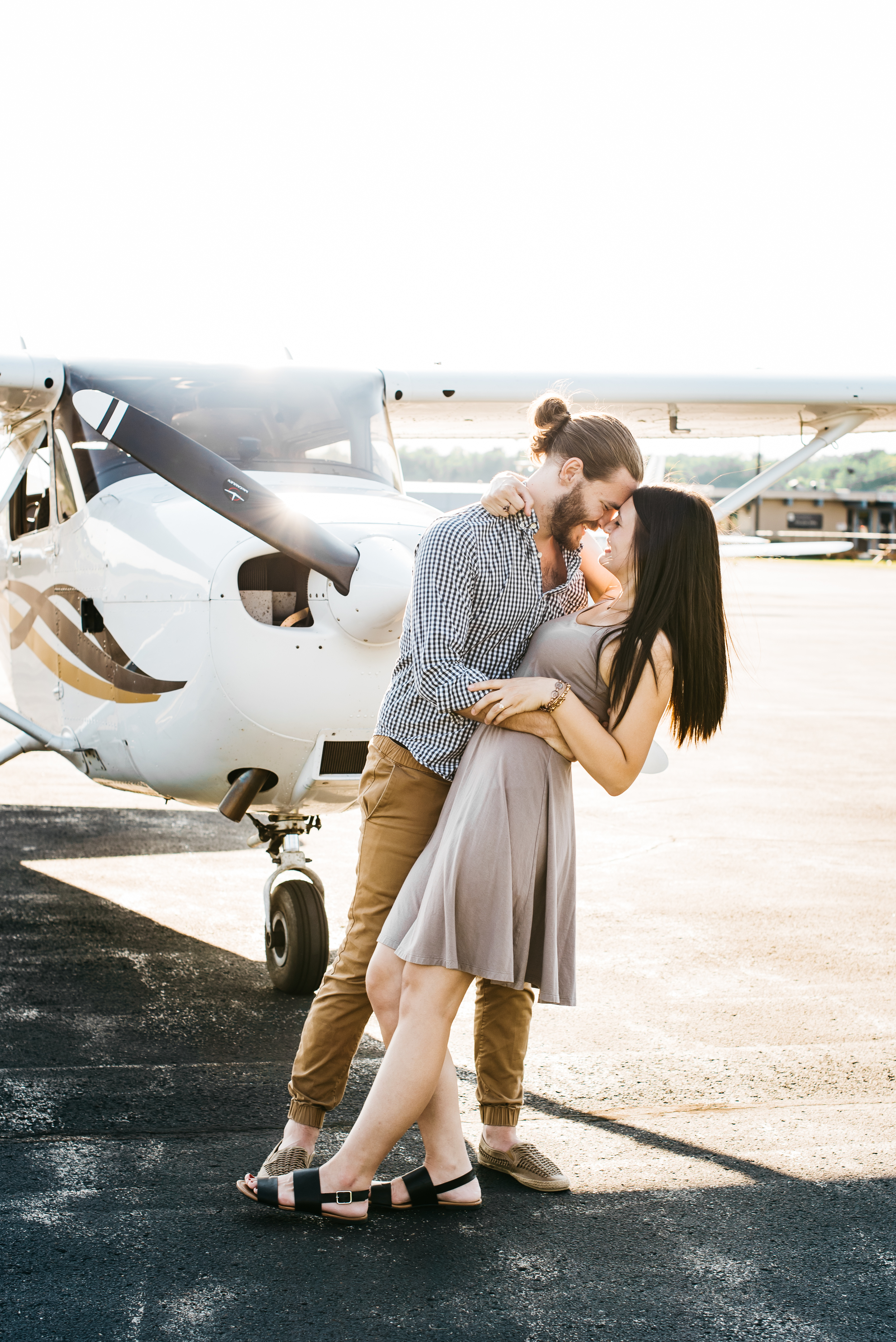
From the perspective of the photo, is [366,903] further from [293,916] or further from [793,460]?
[793,460]

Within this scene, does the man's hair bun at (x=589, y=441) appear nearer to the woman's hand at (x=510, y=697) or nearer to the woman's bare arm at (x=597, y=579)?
the woman's bare arm at (x=597, y=579)

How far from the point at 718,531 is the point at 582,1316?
1.77 metres

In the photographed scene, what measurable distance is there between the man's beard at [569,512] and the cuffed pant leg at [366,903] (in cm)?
64

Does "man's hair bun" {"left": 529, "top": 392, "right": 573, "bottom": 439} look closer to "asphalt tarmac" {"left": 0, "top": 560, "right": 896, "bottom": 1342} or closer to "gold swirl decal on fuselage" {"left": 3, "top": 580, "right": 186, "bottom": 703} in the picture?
"gold swirl decal on fuselage" {"left": 3, "top": 580, "right": 186, "bottom": 703}

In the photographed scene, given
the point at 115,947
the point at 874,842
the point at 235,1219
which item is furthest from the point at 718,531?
the point at 874,842

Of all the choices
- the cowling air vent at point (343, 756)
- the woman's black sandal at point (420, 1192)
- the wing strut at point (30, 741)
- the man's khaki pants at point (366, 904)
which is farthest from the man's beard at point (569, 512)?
the wing strut at point (30, 741)

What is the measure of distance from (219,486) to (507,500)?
134 centimetres

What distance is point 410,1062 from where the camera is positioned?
282 cm

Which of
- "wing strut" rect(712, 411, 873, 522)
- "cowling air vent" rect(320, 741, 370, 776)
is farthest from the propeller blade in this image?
"wing strut" rect(712, 411, 873, 522)

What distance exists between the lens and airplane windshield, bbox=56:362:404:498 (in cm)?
505

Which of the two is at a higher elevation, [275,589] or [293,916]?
[275,589]

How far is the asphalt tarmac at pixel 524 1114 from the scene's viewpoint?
8.52 ft

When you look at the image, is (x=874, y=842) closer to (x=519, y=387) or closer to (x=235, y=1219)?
(x=519, y=387)

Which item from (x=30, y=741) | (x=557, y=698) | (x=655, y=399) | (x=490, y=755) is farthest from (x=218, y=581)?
(x=655, y=399)
